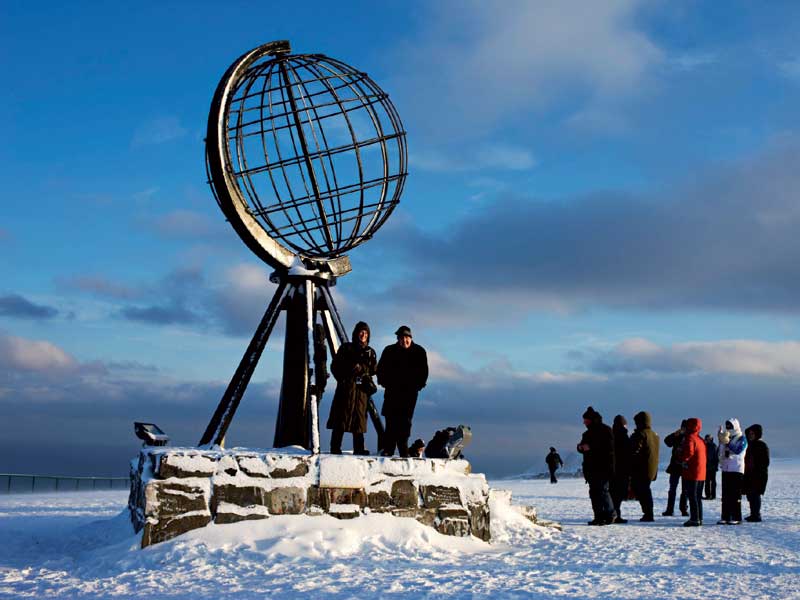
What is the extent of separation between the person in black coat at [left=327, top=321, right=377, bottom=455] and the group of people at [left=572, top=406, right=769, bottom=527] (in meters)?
3.04

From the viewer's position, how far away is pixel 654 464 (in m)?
11.7

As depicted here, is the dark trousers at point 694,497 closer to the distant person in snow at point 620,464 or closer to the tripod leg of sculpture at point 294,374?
the distant person in snow at point 620,464

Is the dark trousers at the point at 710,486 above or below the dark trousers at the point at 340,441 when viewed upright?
below

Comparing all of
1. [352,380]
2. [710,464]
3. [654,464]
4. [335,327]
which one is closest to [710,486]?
[710,464]

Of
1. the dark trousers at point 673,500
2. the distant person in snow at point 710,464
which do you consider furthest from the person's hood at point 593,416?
the distant person in snow at point 710,464

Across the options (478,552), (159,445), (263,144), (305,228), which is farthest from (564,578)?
(263,144)

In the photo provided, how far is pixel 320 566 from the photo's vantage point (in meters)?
7.46

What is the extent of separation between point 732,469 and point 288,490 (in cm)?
576

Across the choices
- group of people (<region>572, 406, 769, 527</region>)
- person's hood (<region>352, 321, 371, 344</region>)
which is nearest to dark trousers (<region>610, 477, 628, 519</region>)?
group of people (<region>572, 406, 769, 527</region>)

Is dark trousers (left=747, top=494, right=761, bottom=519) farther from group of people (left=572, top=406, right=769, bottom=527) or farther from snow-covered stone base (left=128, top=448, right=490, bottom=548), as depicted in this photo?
snow-covered stone base (left=128, top=448, right=490, bottom=548)

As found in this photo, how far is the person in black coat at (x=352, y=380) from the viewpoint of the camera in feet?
Result: 30.7

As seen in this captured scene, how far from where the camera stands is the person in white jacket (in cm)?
1100

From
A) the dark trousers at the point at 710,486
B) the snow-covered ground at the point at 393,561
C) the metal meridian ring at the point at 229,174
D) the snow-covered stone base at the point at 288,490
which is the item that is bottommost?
the snow-covered ground at the point at 393,561

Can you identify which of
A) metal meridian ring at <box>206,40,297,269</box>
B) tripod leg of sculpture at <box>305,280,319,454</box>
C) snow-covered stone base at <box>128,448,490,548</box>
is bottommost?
snow-covered stone base at <box>128,448,490,548</box>
